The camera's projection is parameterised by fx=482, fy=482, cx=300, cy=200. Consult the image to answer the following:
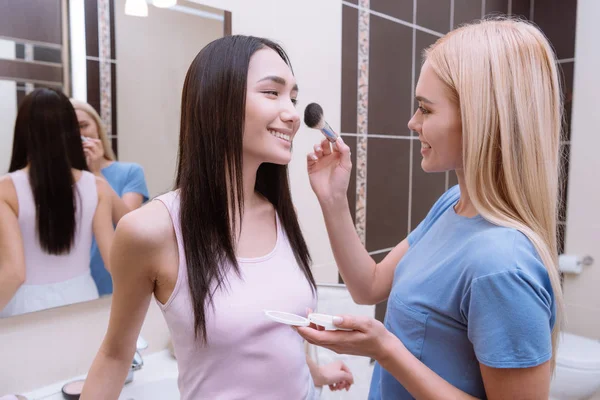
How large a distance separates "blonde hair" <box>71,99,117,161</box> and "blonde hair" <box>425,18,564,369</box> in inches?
31.4

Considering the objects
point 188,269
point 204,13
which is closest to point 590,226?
point 204,13

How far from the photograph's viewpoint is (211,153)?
79 centimetres

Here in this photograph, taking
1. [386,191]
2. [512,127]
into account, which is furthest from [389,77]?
[512,127]

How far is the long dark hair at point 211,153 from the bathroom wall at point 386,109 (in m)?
0.91

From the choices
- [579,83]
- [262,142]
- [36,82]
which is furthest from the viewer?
Answer: [579,83]

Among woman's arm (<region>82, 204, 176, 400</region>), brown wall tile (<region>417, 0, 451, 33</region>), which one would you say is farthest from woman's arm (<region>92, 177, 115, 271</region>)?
brown wall tile (<region>417, 0, 451, 33</region>)

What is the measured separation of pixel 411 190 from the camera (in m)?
2.03

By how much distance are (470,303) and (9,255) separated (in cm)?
91

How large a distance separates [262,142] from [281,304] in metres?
0.27

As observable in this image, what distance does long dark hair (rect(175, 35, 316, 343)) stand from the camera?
2.52 ft

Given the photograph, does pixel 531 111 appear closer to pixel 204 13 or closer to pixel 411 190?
pixel 204 13

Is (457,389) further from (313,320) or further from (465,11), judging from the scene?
(465,11)

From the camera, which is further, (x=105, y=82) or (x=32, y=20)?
(x=105, y=82)

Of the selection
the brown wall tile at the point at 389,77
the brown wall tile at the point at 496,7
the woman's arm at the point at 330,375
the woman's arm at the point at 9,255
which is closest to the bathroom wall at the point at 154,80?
the woman's arm at the point at 9,255
